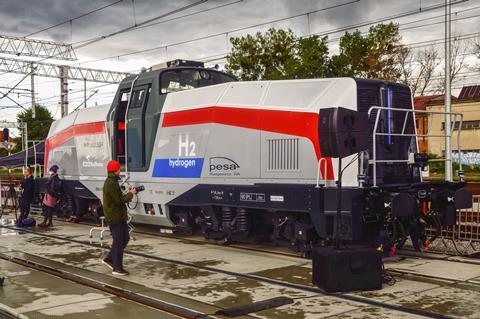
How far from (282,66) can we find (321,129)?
22.6m

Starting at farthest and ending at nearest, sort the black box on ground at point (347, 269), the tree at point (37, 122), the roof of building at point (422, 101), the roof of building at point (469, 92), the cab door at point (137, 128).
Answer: the tree at point (37, 122) → the roof of building at point (469, 92) → the roof of building at point (422, 101) → the cab door at point (137, 128) → the black box on ground at point (347, 269)

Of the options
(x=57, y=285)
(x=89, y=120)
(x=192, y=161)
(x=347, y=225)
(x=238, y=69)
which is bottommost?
(x=57, y=285)

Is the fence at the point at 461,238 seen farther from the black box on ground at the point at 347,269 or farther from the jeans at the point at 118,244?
the jeans at the point at 118,244

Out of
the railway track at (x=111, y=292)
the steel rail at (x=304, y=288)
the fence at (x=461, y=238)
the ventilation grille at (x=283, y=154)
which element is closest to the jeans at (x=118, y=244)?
the railway track at (x=111, y=292)

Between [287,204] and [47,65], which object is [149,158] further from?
[47,65]

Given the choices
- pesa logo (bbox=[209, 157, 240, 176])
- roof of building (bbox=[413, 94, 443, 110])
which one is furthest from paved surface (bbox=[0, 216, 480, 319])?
roof of building (bbox=[413, 94, 443, 110])

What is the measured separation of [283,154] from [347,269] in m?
2.87

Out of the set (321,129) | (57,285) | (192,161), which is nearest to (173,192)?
(192,161)

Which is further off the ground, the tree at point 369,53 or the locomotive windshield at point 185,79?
the tree at point 369,53

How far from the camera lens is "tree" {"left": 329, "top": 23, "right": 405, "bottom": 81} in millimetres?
27812

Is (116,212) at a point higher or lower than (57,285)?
higher

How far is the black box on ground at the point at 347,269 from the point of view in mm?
7281

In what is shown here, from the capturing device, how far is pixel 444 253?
1024 centimetres

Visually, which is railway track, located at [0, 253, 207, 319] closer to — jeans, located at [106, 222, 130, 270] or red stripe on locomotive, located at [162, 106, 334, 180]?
jeans, located at [106, 222, 130, 270]
